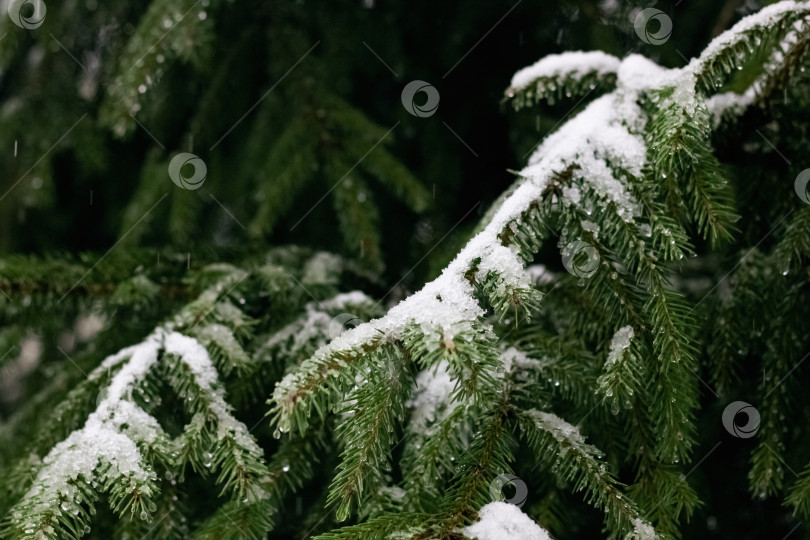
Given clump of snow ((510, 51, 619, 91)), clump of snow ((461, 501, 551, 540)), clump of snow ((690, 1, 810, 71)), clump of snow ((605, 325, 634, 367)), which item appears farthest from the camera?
clump of snow ((510, 51, 619, 91))

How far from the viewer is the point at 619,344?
0.97 meters

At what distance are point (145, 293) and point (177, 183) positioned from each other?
2.12 ft

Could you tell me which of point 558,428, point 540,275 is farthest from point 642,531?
point 540,275

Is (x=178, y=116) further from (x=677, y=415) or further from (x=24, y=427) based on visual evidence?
(x=677, y=415)

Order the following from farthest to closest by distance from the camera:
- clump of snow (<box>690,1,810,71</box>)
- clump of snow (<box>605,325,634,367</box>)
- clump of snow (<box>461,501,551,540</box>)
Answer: clump of snow (<box>690,1,810,71</box>) < clump of snow (<box>605,325,634,367</box>) < clump of snow (<box>461,501,551,540</box>)

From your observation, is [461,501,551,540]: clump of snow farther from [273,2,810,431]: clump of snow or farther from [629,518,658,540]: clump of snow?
[273,2,810,431]: clump of snow

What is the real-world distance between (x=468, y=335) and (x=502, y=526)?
268 millimetres

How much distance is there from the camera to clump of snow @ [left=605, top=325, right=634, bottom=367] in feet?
3.06

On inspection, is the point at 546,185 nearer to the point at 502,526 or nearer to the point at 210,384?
the point at 502,526

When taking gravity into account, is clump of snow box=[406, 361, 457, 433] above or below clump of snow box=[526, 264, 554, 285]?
below

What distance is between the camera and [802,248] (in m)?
1.15

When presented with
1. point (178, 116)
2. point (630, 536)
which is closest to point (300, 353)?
point (630, 536)

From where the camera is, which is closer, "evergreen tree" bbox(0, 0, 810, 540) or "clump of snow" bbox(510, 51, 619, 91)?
"evergreen tree" bbox(0, 0, 810, 540)

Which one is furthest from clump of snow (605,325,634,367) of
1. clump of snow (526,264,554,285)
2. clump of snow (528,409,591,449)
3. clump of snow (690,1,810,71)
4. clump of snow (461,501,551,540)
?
clump of snow (690,1,810,71)
